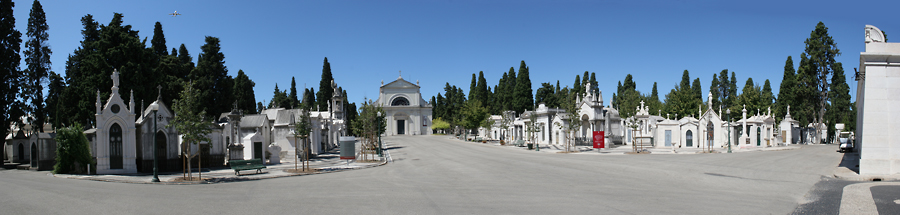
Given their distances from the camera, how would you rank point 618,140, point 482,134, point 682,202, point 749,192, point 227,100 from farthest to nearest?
point 482,134, point 227,100, point 618,140, point 749,192, point 682,202

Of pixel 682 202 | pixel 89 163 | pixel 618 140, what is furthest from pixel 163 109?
pixel 618 140

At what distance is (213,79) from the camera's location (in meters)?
47.2

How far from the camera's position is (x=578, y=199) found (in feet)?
35.6

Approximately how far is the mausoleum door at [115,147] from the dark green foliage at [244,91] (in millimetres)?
41335

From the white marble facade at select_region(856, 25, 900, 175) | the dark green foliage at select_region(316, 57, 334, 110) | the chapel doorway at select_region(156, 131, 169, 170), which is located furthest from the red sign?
the dark green foliage at select_region(316, 57, 334, 110)

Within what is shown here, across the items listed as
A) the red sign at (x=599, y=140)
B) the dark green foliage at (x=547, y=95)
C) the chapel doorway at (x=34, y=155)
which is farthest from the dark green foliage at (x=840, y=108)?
the chapel doorway at (x=34, y=155)

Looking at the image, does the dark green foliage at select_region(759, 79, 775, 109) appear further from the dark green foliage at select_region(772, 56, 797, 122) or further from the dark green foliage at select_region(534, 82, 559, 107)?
the dark green foliage at select_region(534, 82, 559, 107)

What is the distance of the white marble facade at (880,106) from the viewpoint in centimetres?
1485

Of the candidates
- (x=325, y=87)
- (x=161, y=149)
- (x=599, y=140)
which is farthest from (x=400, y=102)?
(x=161, y=149)

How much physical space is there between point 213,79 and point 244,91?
50.7ft

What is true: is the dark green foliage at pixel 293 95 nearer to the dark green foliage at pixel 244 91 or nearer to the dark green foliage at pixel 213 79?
the dark green foliage at pixel 244 91

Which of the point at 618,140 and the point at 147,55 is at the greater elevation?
the point at 147,55

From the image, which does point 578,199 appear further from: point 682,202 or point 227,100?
point 227,100

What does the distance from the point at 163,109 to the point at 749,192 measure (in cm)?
Result: 2232
